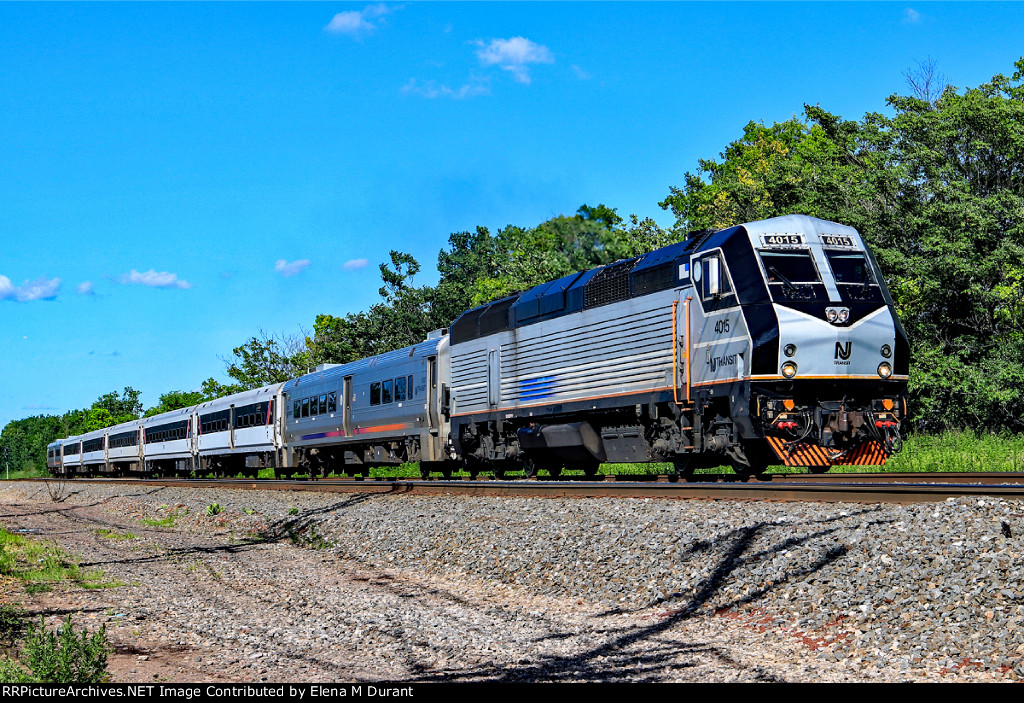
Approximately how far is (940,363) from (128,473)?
50.7 meters

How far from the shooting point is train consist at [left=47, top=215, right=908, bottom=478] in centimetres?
1443

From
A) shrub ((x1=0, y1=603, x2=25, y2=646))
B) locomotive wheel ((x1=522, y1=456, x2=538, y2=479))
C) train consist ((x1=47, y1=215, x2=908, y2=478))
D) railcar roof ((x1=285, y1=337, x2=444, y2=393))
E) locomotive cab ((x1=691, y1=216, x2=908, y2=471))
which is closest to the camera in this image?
shrub ((x1=0, y1=603, x2=25, y2=646))

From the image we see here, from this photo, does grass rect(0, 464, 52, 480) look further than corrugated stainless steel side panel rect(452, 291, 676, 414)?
Yes

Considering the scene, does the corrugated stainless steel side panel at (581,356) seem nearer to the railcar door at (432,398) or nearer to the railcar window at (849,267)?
the railcar door at (432,398)

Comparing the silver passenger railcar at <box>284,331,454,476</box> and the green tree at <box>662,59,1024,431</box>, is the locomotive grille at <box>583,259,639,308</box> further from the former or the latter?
the green tree at <box>662,59,1024,431</box>

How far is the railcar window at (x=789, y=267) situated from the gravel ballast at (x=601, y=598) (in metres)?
4.06

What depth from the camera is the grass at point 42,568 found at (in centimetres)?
1247

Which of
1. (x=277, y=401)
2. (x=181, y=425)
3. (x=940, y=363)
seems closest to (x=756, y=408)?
(x=940, y=363)

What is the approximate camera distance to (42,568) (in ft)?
44.9

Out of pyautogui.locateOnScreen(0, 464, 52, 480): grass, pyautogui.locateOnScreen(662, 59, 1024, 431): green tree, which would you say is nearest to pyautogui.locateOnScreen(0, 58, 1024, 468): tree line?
pyautogui.locateOnScreen(662, 59, 1024, 431): green tree

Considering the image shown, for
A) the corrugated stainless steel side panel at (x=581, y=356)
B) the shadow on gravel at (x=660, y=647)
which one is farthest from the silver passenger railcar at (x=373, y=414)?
the shadow on gravel at (x=660, y=647)

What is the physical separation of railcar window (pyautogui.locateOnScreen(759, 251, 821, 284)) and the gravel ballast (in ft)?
13.3

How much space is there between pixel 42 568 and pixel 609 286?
10.7 m

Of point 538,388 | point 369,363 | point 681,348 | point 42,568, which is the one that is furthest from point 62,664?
point 369,363
